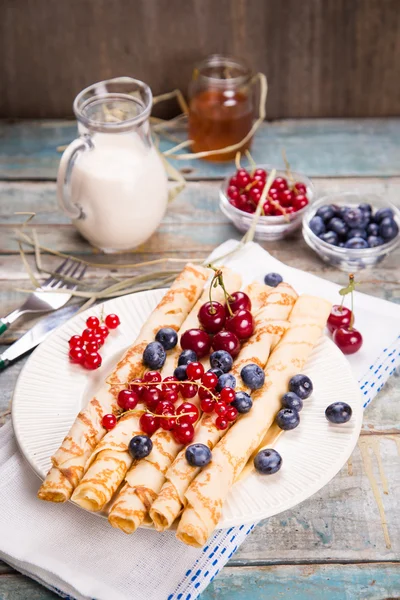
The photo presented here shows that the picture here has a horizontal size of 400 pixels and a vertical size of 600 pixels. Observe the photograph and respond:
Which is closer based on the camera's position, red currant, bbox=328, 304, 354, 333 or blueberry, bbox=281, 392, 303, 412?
blueberry, bbox=281, 392, 303, 412

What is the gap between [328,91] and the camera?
203cm

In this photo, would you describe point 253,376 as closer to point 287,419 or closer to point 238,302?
point 287,419

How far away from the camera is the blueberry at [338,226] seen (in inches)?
62.7

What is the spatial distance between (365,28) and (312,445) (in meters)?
1.25

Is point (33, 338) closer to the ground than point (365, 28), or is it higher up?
closer to the ground

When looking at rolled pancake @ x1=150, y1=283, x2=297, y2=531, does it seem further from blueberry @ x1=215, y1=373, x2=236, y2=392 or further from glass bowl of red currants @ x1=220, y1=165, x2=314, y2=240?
glass bowl of red currants @ x1=220, y1=165, x2=314, y2=240

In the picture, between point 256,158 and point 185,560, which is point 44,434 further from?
point 256,158

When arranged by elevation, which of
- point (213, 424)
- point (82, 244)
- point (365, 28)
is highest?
point (365, 28)

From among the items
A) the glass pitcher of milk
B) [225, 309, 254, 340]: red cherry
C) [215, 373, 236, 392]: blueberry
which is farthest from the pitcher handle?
[215, 373, 236, 392]: blueberry

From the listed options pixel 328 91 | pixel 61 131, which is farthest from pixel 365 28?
pixel 61 131

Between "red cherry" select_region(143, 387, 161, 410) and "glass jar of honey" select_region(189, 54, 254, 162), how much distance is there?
0.94 meters

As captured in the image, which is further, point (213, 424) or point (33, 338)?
point (33, 338)

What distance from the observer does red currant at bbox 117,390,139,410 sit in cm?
109

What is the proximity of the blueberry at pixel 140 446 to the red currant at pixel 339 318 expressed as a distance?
1.58 feet
